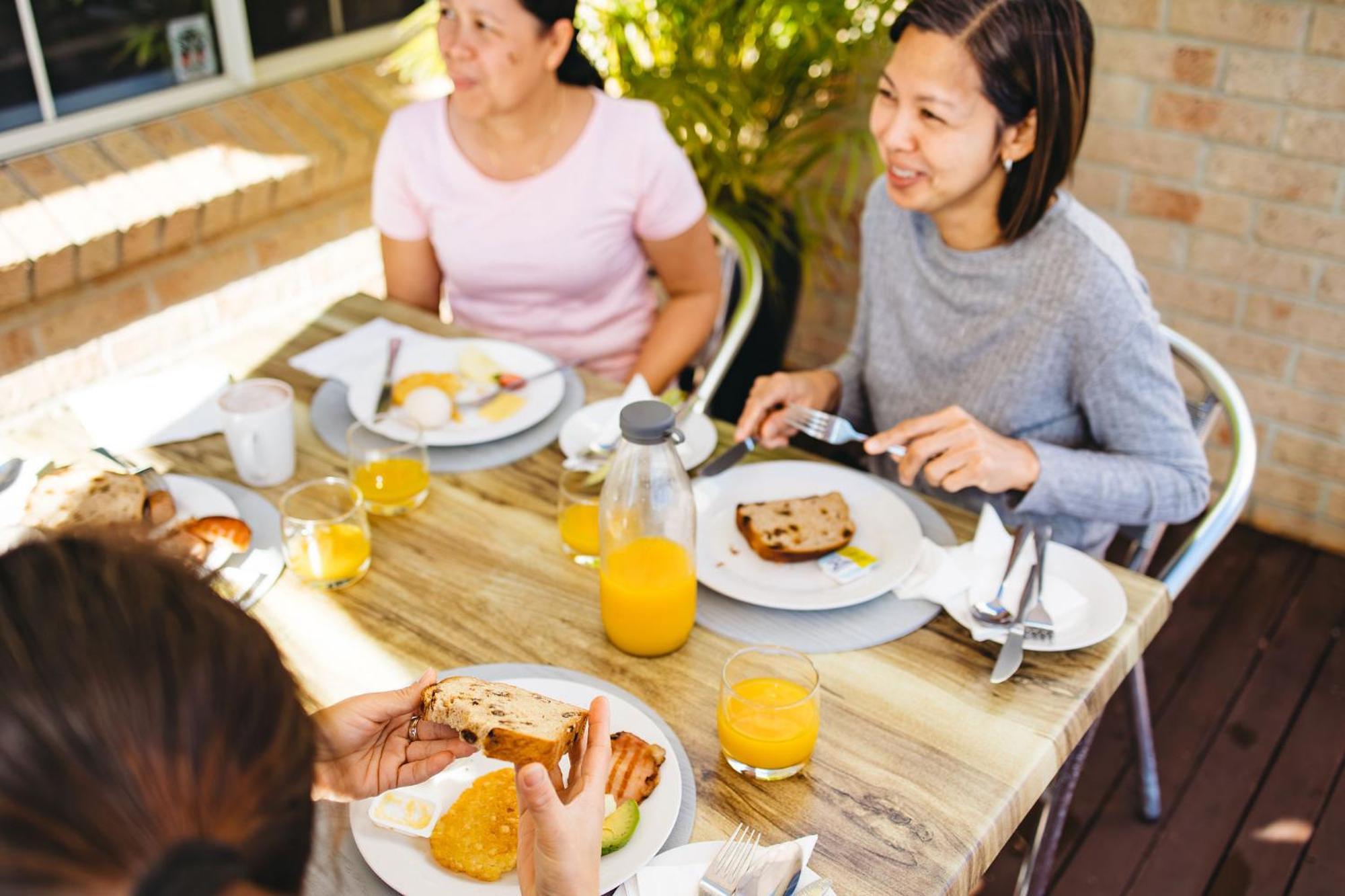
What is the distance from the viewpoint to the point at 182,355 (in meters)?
2.88

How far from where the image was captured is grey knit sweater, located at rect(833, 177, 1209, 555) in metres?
1.58

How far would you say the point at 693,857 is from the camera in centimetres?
102

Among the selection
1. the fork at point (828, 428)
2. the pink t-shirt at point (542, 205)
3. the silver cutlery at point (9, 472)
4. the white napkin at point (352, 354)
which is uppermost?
the pink t-shirt at point (542, 205)

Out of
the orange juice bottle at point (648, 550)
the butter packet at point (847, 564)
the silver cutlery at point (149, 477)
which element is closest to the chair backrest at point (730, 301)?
the butter packet at point (847, 564)

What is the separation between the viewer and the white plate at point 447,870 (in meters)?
1.00

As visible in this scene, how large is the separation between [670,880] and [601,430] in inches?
30.1

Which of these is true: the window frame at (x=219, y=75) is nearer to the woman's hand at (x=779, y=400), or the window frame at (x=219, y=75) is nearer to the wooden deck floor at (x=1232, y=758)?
the woman's hand at (x=779, y=400)

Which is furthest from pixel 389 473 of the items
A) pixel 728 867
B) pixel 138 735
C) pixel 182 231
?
pixel 182 231

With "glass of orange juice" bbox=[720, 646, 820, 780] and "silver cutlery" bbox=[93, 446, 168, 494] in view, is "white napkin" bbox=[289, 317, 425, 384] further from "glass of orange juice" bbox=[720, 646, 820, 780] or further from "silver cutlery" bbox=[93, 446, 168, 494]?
"glass of orange juice" bbox=[720, 646, 820, 780]

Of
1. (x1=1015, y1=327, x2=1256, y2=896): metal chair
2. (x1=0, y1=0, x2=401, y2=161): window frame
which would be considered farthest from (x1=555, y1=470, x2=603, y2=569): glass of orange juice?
(x1=0, y1=0, x2=401, y2=161): window frame

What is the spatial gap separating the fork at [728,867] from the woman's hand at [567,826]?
0.33ft

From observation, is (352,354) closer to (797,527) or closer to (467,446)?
(467,446)

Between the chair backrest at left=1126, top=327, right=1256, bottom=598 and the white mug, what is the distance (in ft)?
3.64

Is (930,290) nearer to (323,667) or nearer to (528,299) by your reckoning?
(528,299)
